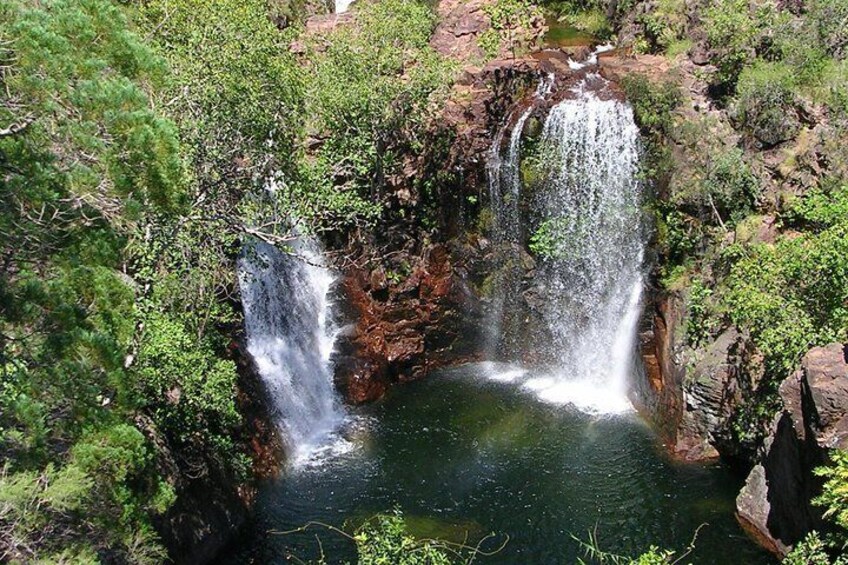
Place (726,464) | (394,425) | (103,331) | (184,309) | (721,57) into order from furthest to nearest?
(721,57)
(394,425)
(726,464)
(184,309)
(103,331)

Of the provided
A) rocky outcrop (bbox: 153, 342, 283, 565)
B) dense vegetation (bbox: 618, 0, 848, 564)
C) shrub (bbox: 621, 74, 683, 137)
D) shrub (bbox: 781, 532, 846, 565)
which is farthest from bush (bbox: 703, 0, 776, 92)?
rocky outcrop (bbox: 153, 342, 283, 565)

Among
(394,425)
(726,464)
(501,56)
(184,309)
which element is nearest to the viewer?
(184,309)

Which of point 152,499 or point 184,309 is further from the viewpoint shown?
point 184,309

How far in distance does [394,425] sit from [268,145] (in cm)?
910

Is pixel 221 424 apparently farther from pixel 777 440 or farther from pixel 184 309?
pixel 777 440

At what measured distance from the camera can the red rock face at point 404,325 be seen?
23.8 m

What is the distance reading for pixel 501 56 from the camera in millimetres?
28172

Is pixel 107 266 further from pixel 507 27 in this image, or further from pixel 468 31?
pixel 468 31

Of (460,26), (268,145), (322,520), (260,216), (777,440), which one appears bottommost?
(322,520)

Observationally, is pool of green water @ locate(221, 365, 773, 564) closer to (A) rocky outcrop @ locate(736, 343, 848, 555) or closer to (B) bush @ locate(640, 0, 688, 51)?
(A) rocky outcrop @ locate(736, 343, 848, 555)

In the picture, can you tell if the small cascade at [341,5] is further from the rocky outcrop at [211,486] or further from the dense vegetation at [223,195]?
the rocky outcrop at [211,486]

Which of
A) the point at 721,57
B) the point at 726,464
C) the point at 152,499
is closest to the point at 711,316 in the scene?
the point at 726,464

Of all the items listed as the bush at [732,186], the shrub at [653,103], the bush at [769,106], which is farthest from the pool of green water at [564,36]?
the bush at [732,186]

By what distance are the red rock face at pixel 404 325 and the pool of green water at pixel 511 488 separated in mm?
1402
